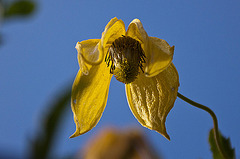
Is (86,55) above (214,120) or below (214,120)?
above

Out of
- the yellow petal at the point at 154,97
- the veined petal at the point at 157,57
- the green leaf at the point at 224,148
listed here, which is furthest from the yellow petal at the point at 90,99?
the green leaf at the point at 224,148

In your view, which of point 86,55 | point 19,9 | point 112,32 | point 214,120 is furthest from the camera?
point 112,32

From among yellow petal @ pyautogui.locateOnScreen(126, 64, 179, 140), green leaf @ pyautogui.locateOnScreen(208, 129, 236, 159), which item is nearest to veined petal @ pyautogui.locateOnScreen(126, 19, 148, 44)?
yellow petal @ pyautogui.locateOnScreen(126, 64, 179, 140)

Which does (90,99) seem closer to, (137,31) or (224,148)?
(137,31)

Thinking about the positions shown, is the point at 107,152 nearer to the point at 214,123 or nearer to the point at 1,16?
the point at 214,123

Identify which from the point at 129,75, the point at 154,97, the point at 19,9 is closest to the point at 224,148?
the point at 154,97

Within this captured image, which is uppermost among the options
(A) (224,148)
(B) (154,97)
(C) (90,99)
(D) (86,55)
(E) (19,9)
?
(E) (19,9)
